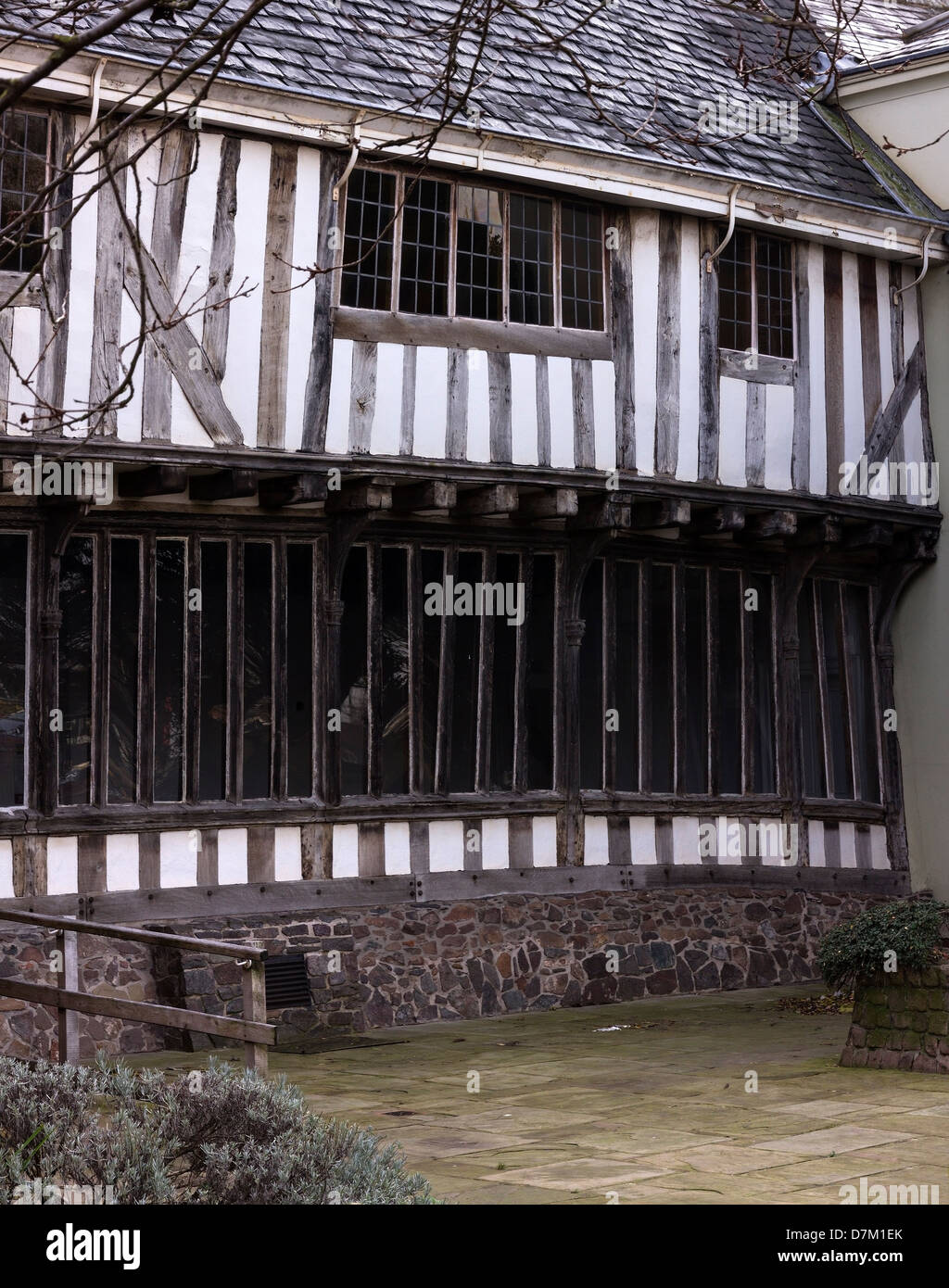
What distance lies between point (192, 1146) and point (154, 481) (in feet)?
20.1

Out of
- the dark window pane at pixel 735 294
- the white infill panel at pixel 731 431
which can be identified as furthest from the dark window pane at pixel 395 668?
the dark window pane at pixel 735 294

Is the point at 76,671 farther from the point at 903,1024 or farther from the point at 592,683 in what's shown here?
the point at 903,1024

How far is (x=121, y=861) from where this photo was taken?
37.3 ft

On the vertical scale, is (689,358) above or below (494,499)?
above

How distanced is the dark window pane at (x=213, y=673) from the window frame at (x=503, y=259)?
2.01 meters

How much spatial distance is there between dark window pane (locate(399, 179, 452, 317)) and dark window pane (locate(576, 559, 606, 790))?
8.84 ft

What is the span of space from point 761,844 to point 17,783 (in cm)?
667

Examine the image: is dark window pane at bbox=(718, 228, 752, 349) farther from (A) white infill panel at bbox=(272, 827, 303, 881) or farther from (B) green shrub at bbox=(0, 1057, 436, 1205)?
(B) green shrub at bbox=(0, 1057, 436, 1205)

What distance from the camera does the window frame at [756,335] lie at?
1424 cm

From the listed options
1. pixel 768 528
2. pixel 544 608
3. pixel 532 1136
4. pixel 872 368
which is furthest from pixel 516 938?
pixel 872 368

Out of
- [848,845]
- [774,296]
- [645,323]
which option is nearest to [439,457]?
[645,323]

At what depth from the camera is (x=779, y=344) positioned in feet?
48.1
